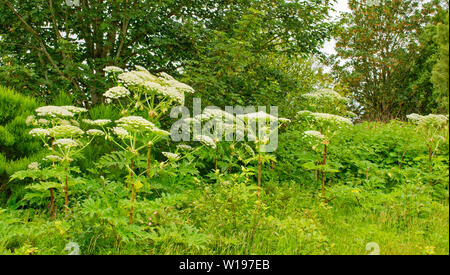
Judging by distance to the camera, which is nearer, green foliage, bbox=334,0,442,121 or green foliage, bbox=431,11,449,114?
green foliage, bbox=431,11,449,114

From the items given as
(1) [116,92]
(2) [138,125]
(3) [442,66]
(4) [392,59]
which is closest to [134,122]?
(2) [138,125]

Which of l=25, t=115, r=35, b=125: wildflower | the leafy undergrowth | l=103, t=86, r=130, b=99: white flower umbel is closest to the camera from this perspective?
the leafy undergrowth

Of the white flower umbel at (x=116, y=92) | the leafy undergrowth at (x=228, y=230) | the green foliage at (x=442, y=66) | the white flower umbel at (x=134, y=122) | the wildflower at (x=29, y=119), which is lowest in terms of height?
the leafy undergrowth at (x=228, y=230)

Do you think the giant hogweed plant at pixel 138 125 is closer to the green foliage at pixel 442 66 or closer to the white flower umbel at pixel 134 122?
the white flower umbel at pixel 134 122

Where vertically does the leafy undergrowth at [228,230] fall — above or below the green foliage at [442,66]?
below

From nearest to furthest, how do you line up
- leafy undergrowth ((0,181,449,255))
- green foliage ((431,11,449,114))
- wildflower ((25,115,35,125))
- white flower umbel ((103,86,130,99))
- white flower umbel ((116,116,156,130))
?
green foliage ((431,11,449,114)) → leafy undergrowth ((0,181,449,255)) → white flower umbel ((116,116,156,130)) → white flower umbel ((103,86,130,99)) → wildflower ((25,115,35,125))

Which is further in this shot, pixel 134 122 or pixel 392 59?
pixel 392 59

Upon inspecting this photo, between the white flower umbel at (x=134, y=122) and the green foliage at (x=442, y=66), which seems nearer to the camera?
the green foliage at (x=442, y=66)

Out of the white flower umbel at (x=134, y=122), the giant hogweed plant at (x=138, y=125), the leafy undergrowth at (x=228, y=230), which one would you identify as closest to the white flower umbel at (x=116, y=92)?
the giant hogweed plant at (x=138, y=125)

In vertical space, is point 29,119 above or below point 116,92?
below

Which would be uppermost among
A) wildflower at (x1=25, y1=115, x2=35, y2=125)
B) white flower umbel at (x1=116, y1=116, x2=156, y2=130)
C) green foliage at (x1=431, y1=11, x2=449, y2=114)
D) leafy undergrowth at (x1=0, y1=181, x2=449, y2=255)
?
green foliage at (x1=431, y1=11, x2=449, y2=114)

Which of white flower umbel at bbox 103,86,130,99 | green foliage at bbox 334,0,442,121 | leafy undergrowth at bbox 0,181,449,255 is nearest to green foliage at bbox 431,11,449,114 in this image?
green foliage at bbox 334,0,442,121

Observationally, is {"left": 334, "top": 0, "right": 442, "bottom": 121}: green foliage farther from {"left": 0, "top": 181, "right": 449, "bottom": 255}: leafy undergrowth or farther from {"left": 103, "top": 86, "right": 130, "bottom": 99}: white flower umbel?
{"left": 103, "top": 86, "right": 130, "bottom": 99}: white flower umbel

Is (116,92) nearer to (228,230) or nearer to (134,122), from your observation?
(134,122)
